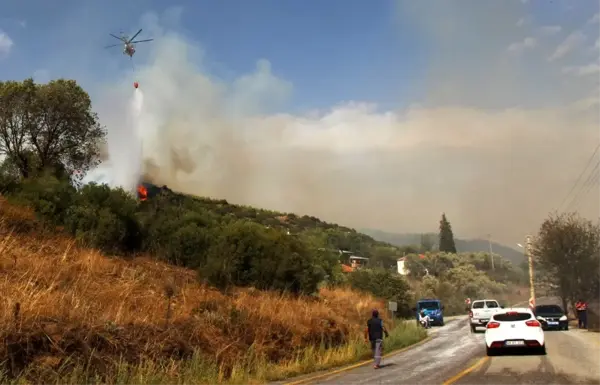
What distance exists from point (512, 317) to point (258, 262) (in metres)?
14.0

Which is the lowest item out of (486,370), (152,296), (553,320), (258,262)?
(486,370)

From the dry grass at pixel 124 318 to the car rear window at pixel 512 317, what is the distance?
583 centimetres

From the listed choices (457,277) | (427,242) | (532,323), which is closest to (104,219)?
(532,323)

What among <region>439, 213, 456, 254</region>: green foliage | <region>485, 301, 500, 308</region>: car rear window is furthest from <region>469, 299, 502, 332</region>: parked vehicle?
<region>439, 213, 456, 254</region>: green foliage

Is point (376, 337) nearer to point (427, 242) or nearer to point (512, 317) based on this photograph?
point (512, 317)

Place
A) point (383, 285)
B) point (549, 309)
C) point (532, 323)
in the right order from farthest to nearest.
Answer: point (383, 285) < point (549, 309) < point (532, 323)

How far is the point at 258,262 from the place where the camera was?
94.3ft

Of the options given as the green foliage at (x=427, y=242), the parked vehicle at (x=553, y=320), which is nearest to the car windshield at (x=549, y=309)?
the parked vehicle at (x=553, y=320)

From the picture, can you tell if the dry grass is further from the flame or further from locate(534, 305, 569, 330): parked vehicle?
locate(534, 305, 569, 330): parked vehicle

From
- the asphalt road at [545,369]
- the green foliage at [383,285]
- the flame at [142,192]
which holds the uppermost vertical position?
the flame at [142,192]

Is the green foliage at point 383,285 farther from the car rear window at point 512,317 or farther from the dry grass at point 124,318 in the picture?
the car rear window at point 512,317

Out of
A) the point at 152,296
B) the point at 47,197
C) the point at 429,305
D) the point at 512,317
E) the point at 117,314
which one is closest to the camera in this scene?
the point at 117,314

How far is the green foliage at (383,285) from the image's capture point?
54.3 m

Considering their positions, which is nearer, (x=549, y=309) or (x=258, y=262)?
(x=258, y=262)
